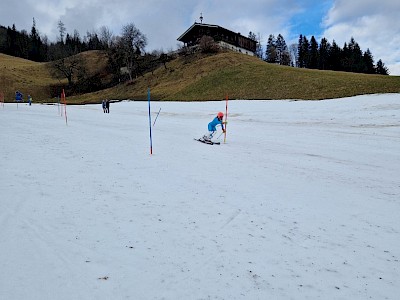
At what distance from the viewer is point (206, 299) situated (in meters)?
3.19

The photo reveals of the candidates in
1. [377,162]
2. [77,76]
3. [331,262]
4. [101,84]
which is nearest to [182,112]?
[377,162]

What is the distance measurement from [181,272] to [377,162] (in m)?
8.53

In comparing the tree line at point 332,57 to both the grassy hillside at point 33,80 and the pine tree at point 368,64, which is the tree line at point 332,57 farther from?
the grassy hillside at point 33,80

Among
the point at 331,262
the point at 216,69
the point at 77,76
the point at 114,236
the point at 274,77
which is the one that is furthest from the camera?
the point at 77,76

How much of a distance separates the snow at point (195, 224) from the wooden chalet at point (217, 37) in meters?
62.2

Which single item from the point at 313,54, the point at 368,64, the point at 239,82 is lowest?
the point at 239,82

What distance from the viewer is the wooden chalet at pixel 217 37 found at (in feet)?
223

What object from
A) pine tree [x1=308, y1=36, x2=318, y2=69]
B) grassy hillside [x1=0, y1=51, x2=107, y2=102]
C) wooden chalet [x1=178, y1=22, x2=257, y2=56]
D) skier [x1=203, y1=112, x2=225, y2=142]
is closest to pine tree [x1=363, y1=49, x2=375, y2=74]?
pine tree [x1=308, y1=36, x2=318, y2=69]

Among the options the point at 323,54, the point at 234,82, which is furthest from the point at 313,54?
the point at 234,82

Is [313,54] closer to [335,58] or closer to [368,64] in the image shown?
[335,58]

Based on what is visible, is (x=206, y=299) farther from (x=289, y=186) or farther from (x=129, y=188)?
(x=289, y=186)

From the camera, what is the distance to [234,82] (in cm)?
4209

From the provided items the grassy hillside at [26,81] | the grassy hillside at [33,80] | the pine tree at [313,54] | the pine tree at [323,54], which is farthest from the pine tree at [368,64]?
the grassy hillside at [26,81]

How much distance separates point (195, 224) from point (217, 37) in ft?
223
